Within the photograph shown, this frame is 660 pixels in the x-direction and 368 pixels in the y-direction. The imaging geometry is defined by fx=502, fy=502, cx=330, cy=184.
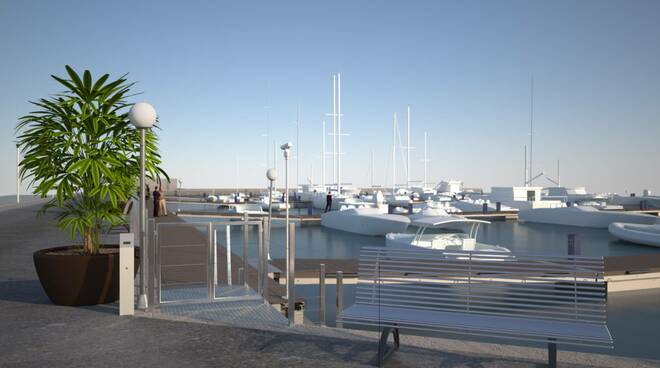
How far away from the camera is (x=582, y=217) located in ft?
137

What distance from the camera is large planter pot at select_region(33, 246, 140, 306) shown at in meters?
6.48

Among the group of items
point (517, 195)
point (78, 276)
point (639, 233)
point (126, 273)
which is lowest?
point (639, 233)

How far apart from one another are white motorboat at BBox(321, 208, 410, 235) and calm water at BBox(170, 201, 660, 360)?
0.53 meters

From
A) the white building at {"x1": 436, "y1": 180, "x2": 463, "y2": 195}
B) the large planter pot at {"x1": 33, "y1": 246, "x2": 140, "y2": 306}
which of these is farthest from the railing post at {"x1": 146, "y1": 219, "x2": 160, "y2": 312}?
the white building at {"x1": 436, "y1": 180, "x2": 463, "y2": 195}

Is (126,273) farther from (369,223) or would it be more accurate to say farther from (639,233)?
(639,233)

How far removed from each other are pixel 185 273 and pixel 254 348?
5771 millimetres

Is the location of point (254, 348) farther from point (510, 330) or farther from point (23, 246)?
point (23, 246)

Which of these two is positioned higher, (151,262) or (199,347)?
(151,262)

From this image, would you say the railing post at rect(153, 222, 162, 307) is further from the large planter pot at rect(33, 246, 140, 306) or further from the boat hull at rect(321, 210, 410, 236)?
the boat hull at rect(321, 210, 410, 236)

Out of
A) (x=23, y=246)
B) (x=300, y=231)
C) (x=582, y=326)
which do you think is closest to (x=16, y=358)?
(x=582, y=326)

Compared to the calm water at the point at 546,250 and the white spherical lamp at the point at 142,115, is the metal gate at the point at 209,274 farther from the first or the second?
the calm water at the point at 546,250

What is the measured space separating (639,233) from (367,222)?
16.5 metres

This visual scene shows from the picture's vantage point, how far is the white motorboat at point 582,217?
129ft

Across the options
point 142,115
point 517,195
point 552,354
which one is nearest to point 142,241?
point 142,115
